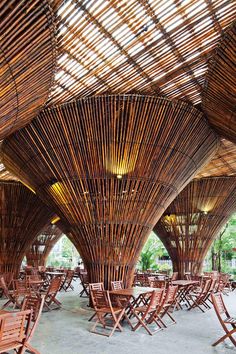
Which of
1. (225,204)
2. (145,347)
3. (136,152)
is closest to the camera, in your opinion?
(145,347)

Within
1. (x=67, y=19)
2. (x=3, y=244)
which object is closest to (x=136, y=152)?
(x=67, y=19)

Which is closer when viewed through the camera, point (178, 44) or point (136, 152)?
point (178, 44)

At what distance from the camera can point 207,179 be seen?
14422mm

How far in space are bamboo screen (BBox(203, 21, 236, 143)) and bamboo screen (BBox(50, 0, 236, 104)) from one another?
0.57 feet

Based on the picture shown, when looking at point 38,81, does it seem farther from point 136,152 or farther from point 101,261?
point 101,261

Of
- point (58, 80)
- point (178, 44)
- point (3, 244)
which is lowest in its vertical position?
point (3, 244)

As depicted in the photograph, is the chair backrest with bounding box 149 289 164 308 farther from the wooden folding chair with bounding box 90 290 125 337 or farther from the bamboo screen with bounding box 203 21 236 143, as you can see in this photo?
the bamboo screen with bounding box 203 21 236 143

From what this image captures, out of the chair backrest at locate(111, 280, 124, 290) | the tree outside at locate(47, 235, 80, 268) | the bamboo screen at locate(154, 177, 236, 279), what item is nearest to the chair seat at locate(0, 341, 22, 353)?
the chair backrest at locate(111, 280, 124, 290)

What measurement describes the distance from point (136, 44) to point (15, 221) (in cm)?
1064

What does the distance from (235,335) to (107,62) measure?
599 cm

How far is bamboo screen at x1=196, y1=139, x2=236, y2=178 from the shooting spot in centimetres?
1182

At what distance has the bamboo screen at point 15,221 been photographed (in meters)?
14.5

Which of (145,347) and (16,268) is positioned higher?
(16,268)

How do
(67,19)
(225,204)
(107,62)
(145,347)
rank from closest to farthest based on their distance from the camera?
(67,19), (145,347), (107,62), (225,204)
